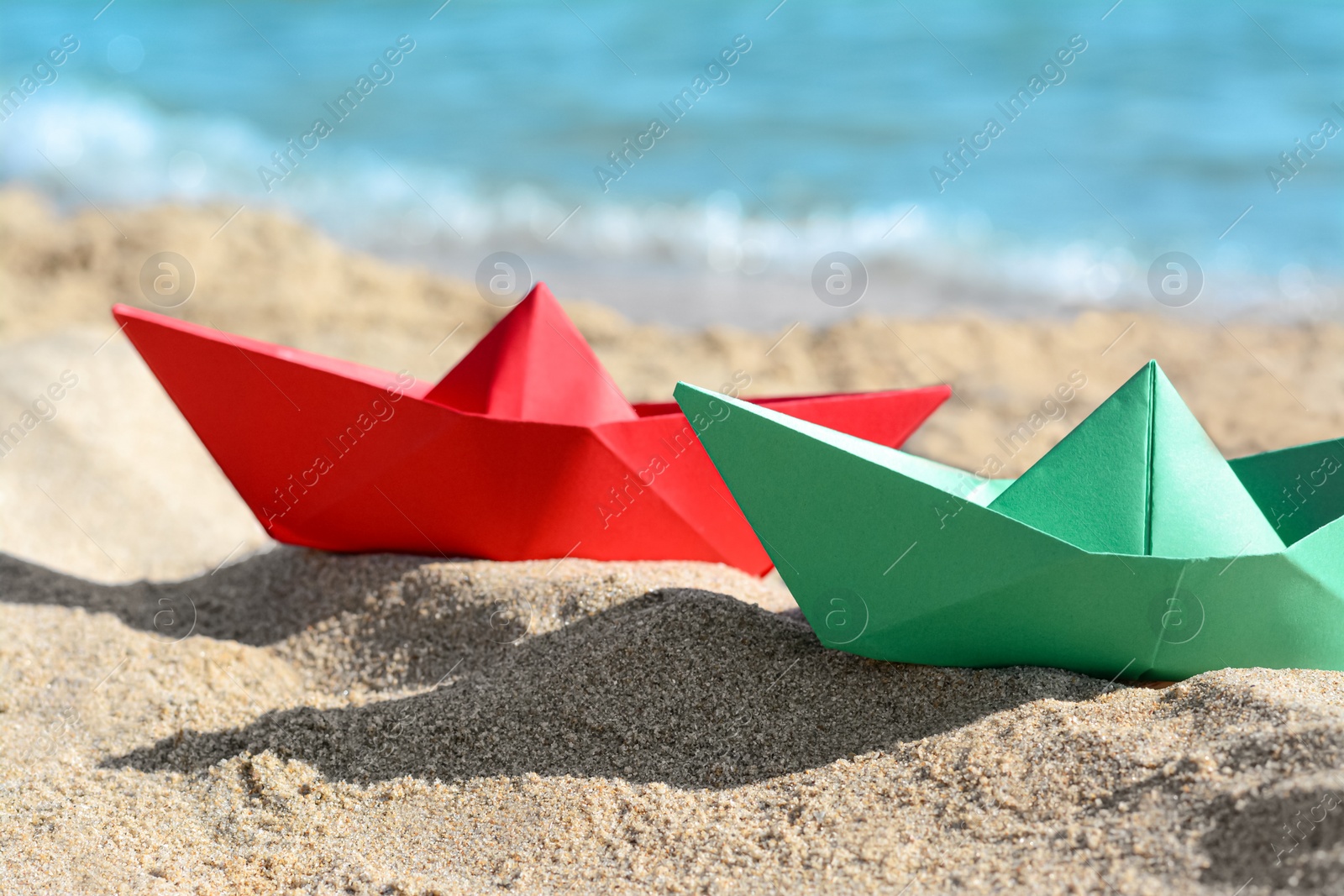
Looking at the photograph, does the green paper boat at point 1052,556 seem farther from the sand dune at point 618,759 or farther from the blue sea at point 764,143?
the blue sea at point 764,143

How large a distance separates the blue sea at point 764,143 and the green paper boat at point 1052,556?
4.86 metres

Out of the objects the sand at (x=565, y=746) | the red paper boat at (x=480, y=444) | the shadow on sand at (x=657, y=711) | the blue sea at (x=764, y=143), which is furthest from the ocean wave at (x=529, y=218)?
the shadow on sand at (x=657, y=711)

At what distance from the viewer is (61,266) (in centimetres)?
719

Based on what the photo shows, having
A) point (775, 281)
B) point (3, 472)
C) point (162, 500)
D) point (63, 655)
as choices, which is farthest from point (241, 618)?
point (775, 281)

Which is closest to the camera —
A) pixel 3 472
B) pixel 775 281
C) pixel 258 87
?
pixel 3 472

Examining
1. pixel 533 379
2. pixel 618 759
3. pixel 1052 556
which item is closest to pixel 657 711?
pixel 618 759

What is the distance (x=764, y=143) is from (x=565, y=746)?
925cm

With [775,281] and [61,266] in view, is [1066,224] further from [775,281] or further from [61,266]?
[61,266]

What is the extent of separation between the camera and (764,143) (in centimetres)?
1080

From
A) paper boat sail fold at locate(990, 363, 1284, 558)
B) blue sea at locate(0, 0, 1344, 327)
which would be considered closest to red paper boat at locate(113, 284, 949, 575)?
paper boat sail fold at locate(990, 363, 1284, 558)

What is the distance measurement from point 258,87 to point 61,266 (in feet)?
25.1

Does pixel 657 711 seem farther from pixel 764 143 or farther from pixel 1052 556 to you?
pixel 764 143

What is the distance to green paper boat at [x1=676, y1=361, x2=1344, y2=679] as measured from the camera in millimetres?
2127

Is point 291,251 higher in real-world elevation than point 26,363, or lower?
higher
